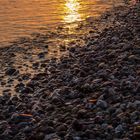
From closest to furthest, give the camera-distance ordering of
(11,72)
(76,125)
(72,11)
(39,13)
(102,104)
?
(76,125)
(102,104)
(11,72)
(39,13)
(72,11)

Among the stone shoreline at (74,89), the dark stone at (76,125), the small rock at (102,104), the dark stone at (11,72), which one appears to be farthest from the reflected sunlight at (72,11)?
the dark stone at (76,125)

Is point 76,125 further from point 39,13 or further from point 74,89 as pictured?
point 39,13

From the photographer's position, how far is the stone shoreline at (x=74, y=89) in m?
8.70

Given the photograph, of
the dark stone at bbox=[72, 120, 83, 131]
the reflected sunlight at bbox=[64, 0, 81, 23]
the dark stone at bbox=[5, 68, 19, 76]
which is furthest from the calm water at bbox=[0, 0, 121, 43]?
the dark stone at bbox=[72, 120, 83, 131]

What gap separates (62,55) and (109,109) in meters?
7.23

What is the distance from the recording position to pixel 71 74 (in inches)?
512

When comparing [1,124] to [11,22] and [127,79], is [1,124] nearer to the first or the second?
[127,79]

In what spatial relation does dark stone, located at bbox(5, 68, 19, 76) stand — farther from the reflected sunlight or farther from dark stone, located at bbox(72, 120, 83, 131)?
the reflected sunlight

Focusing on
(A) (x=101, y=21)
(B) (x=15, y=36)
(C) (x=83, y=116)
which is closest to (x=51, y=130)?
(C) (x=83, y=116)

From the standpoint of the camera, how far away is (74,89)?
1144 centimetres

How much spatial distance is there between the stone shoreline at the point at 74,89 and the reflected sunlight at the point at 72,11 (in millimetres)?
5521

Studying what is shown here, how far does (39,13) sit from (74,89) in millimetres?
15109

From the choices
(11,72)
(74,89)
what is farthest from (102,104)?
(11,72)

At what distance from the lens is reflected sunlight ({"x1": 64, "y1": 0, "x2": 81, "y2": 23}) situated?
81.1ft
